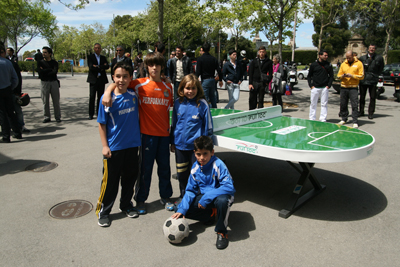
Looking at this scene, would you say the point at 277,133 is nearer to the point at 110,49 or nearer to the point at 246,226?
the point at 246,226

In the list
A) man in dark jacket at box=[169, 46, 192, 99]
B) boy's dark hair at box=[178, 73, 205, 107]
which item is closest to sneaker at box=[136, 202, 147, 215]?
boy's dark hair at box=[178, 73, 205, 107]

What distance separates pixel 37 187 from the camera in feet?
16.1

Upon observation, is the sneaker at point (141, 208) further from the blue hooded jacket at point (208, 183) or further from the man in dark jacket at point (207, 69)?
the man in dark jacket at point (207, 69)

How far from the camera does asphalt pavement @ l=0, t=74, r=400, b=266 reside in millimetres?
3172

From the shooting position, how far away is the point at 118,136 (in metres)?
3.69

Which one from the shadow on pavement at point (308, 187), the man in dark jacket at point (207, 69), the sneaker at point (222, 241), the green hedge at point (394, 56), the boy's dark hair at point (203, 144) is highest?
the green hedge at point (394, 56)

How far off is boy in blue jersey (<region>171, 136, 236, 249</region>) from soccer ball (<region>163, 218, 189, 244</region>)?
0.34 feet

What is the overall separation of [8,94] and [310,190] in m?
7.03

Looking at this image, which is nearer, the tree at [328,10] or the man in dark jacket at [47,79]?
the man in dark jacket at [47,79]

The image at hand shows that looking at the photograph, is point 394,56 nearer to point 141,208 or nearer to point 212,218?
point 212,218

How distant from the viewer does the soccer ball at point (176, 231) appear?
3.34 meters

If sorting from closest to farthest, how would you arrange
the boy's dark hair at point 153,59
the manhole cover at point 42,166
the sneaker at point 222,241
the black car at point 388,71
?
the sneaker at point 222,241, the boy's dark hair at point 153,59, the manhole cover at point 42,166, the black car at point 388,71

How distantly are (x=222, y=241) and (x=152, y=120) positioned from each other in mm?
1721

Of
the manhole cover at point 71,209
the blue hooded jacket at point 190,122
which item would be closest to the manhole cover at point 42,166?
the manhole cover at point 71,209
